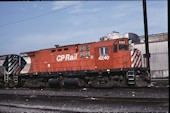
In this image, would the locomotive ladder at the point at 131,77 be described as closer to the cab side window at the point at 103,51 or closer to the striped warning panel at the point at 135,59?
the striped warning panel at the point at 135,59

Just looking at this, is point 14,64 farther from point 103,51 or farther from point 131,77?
point 131,77

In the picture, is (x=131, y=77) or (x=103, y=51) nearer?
(x=131, y=77)

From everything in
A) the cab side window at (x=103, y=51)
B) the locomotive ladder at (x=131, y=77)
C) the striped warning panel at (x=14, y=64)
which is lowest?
the locomotive ladder at (x=131, y=77)

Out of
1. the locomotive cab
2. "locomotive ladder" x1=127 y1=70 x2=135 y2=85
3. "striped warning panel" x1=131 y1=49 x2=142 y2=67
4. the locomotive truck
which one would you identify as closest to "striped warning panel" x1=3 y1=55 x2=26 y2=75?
the locomotive truck

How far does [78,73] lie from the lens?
19.3 m

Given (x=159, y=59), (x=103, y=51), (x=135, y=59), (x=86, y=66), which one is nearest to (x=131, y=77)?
(x=135, y=59)

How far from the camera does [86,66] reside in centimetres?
1944

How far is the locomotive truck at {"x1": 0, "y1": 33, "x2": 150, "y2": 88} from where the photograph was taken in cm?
1745

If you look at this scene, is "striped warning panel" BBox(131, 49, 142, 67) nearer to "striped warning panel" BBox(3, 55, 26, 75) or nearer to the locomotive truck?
the locomotive truck

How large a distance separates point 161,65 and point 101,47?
16640 mm

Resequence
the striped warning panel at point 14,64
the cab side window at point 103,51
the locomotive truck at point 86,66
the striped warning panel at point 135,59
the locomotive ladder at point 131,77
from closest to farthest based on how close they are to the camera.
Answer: the locomotive ladder at point 131,77
the locomotive truck at point 86,66
the striped warning panel at point 135,59
the cab side window at point 103,51
the striped warning panel at point 14,64

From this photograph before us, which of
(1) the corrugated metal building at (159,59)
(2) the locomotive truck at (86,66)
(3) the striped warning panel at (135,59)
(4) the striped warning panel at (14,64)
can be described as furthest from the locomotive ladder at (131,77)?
(1) the corrugated metal building at (159,59)

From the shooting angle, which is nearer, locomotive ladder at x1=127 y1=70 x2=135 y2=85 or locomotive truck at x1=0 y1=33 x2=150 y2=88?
locomotive ladder at x1=127 y1=70 x2=135 y2=85

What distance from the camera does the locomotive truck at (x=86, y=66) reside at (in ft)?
57.3
